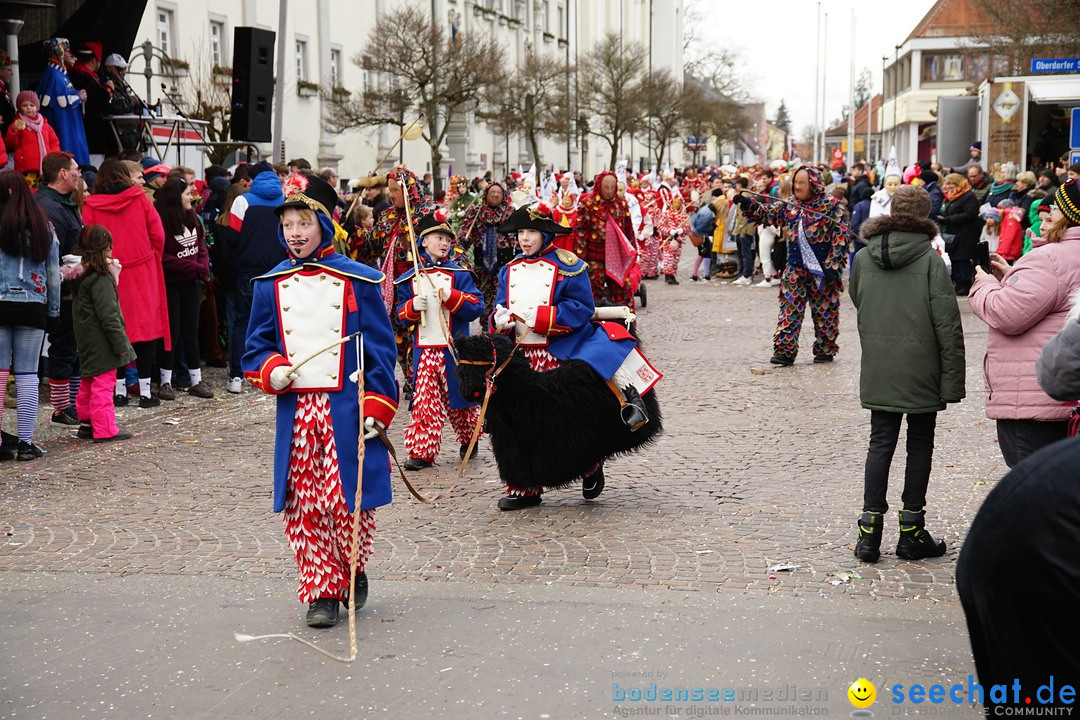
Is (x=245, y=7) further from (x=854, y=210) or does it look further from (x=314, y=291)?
(x=314, y=291)

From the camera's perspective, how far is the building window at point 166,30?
26.6 metres

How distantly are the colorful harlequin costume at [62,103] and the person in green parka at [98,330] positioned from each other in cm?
529

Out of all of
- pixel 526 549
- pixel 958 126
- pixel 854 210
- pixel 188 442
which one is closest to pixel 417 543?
pixel 526 549

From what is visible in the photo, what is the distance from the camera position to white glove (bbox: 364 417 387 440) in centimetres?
529

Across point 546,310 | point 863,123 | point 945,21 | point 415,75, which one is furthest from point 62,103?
point 863,123

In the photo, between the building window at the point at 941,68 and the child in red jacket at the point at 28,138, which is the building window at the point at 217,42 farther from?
the building window at the point at 941,68

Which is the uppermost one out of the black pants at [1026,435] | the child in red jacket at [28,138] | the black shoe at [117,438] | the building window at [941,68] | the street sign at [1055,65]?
the building window at [941,68]

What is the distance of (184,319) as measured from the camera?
38.7 feet

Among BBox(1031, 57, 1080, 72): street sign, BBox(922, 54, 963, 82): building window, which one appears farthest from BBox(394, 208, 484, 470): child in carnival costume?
BBox(922, 54, 963, 82): building window

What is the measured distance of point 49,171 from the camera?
1005 centimetres

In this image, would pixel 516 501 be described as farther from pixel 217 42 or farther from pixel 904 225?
pixel 217 42

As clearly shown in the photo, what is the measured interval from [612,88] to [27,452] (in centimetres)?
4816

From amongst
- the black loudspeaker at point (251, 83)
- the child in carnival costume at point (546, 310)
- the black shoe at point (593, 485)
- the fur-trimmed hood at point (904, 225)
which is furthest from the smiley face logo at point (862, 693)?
the black loudspeaker at point (251, 83)

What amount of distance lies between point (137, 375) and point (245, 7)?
794 inches
